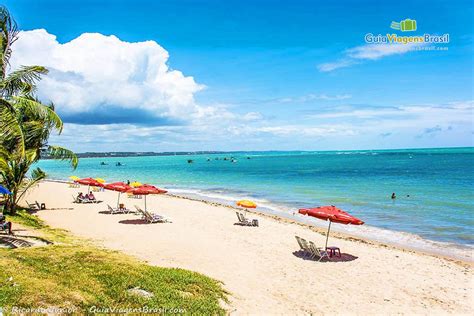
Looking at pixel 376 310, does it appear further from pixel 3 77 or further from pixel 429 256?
pixel 3 77

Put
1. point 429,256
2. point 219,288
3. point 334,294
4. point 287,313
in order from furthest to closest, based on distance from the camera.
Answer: point 429,256 → point 334,294 → point 219,288 → point 287,313

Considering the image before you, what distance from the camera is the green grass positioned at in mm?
6328

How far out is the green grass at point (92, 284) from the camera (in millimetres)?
6328

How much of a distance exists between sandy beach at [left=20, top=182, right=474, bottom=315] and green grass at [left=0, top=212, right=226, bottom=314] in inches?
37.3

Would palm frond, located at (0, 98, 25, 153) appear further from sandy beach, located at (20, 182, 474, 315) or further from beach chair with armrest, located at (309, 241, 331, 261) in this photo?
beach chair with armrest, located at (309, 241, 331, 261)

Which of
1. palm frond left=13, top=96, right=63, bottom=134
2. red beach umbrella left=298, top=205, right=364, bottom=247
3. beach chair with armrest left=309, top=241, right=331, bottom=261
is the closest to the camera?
palm frond left=13, top=96, right=63, bottom=134

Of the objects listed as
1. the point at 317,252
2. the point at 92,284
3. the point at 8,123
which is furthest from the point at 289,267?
the point at 8,123

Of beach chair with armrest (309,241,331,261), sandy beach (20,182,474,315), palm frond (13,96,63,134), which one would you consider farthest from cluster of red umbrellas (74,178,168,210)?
beach chair with armrest (309,241,331,261)

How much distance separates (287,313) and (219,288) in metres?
1.71

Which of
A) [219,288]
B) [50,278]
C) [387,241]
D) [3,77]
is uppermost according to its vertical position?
[3,77]

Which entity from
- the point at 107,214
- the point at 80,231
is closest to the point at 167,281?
the point at 80,231

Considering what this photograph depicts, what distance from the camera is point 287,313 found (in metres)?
8.01

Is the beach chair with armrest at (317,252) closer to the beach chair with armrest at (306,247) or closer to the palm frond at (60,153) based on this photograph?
the beach chair with armrest at (306,247)

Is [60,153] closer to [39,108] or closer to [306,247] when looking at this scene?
[39,108]
